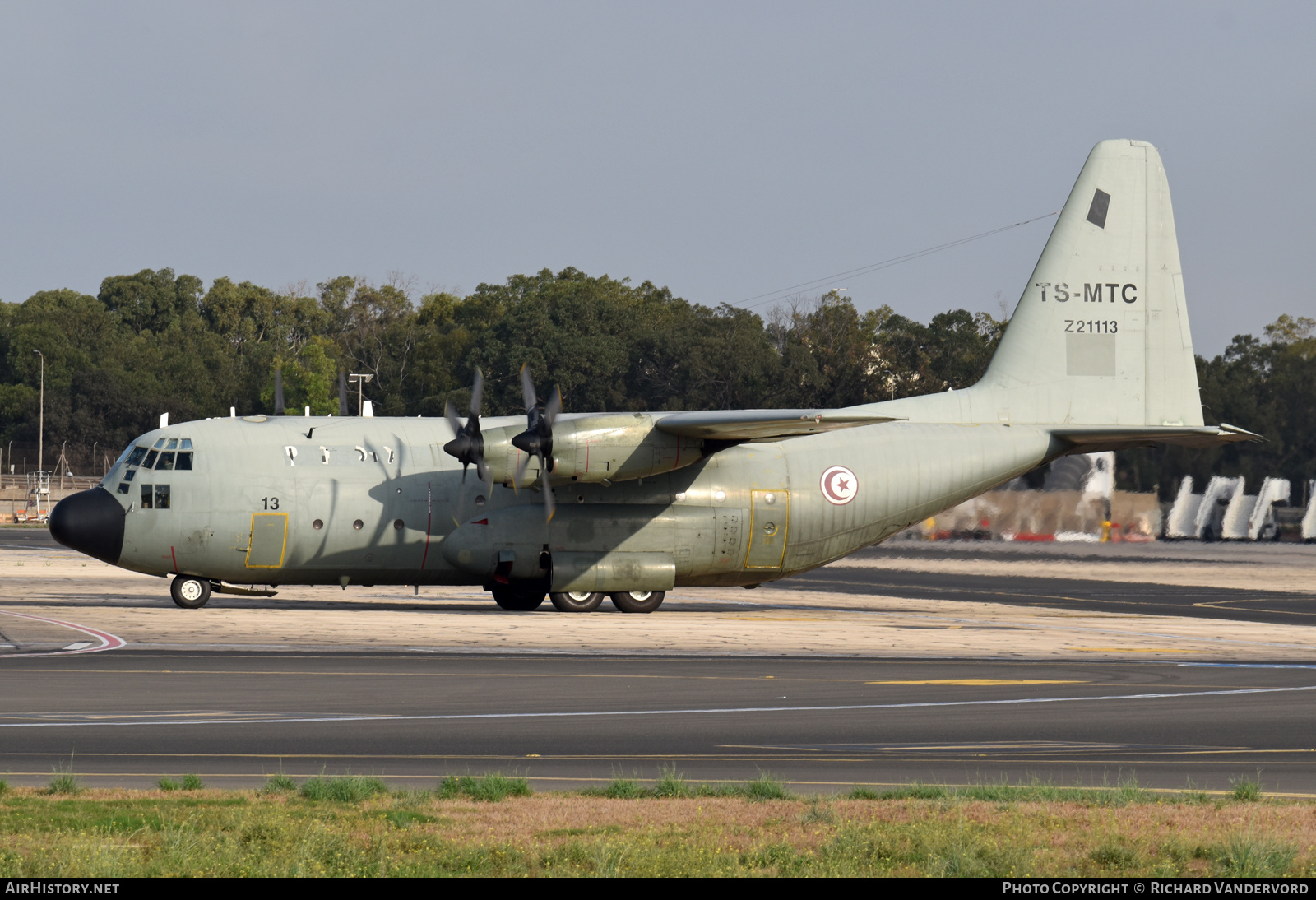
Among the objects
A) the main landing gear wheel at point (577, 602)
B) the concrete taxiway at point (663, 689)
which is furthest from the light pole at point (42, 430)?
the main landing gear wheel at point (577, 602)

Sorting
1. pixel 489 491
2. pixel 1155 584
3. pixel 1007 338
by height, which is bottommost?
pixel 1155 584

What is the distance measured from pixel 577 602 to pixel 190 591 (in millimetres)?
8743

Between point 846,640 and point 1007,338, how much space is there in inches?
466

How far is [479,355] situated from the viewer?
105 m

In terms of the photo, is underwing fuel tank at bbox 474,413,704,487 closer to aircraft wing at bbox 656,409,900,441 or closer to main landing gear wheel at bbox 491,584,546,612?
aircraft wing at bbox 656,409,900,441

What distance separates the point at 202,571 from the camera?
30984 mm

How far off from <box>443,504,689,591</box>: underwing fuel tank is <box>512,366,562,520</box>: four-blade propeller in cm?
84

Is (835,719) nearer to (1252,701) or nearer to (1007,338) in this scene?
(1252,701)

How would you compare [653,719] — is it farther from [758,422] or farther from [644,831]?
[758,422]

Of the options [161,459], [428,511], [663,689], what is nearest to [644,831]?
[663,689]

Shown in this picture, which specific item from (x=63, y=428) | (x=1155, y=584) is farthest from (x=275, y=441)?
(x=63, y=428)

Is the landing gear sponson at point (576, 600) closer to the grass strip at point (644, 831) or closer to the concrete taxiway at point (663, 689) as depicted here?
the concrete taxiway at point (663, 689)

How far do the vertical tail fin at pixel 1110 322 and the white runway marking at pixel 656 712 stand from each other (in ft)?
49.0

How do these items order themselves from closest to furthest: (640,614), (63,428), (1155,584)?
(640,614), (1155,584), (63,428)
